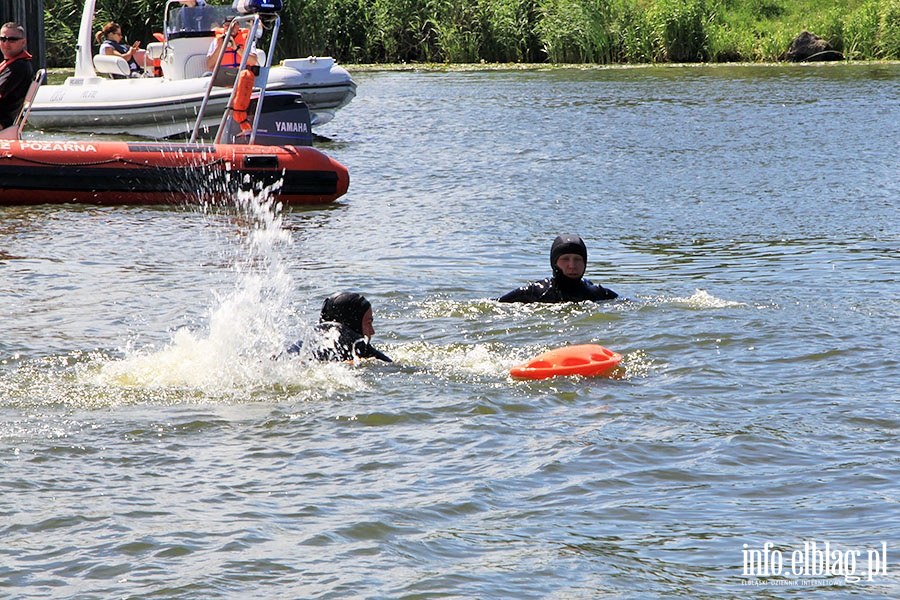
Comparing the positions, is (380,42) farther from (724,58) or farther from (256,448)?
(256,448)

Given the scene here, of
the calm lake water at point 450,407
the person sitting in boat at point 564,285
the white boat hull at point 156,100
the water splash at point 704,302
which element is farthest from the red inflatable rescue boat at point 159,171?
the water splash at point 704,302

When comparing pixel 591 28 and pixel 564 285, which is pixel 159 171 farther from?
pixel 591 28

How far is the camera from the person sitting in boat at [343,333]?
6984 millimetres

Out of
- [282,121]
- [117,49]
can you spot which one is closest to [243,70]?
[282,121]

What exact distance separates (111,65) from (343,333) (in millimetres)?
14622

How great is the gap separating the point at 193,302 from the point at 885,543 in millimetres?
5694

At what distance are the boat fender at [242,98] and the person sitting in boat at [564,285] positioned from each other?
6.22 metres

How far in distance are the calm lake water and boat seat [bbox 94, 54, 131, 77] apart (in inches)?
299

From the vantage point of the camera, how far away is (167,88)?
18.5m

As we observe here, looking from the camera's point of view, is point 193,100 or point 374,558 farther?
point 193,100

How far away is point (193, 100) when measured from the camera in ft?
58.4

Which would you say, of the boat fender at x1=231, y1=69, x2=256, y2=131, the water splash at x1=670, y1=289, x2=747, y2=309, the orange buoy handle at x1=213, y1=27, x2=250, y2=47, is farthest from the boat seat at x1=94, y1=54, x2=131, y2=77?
the water splash at x1=670, y1=289, x2=747, y2=309

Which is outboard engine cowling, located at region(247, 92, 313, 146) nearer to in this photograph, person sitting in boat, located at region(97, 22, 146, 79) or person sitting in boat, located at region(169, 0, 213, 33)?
person sitting in boat, located at region(169, 0, 213, 33)

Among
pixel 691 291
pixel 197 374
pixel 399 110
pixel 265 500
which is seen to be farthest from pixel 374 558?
pixel 399 110
